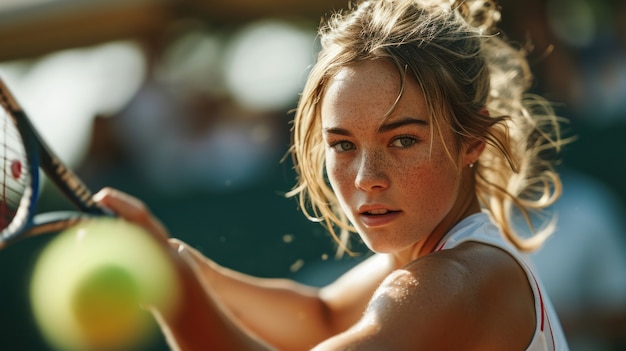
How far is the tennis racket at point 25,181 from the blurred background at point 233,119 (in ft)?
5.69

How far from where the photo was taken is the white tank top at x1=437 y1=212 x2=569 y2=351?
7.64ft

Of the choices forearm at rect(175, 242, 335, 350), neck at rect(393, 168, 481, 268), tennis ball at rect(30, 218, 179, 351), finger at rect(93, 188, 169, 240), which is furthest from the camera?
tennis ball at rect(30, 218, 179, 351)

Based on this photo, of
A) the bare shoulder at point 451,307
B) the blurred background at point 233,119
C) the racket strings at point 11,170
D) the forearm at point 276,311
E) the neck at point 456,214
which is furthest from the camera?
the blurred background at point 233,119

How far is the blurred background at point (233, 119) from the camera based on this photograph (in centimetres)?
474

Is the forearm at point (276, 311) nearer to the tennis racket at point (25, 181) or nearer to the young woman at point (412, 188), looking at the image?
the young woman at point (412, 188)

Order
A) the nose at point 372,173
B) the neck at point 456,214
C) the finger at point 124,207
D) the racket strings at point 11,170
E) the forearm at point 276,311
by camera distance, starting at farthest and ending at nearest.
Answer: the forearm at point 276,311, the neck at point 456,214, the racket strings at point 11,170, the nose at point 372,173, the finger at point 124,207

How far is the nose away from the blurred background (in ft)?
5.24

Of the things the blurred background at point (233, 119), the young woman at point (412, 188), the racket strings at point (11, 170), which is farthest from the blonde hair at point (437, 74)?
the blurred background at point (233, 119)

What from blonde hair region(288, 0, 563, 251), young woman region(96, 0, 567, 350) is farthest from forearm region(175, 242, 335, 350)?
young woman region(96, 0, 567, 350)

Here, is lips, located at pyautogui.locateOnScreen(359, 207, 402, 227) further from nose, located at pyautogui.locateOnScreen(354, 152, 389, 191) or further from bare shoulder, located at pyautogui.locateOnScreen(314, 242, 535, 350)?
bare shoulder, located at pyautogui.locateOnScreen(314, 242, 535, 350)

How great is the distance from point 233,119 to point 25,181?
131 inches

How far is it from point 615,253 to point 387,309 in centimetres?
289

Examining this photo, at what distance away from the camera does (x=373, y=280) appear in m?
3.04

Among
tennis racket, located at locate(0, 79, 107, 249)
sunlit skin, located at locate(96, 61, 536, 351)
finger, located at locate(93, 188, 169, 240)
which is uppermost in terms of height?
tennis racket, located at locate(0, 79, 107, 249)
